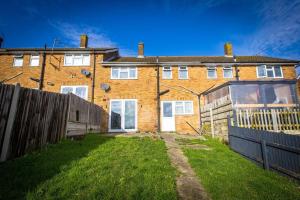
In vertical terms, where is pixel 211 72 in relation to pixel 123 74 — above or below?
above

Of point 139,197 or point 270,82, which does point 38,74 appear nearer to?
point 139,197

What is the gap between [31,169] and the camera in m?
3.90

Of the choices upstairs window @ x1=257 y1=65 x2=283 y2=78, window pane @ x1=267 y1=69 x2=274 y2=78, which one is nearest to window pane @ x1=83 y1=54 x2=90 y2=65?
upstairs window @ x1=257 y1=65 x2=283 y2=78

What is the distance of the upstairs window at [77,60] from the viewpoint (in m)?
15.6

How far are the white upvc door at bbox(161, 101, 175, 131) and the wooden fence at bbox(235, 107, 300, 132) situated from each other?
6.50 m

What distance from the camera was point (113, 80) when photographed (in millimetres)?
15172

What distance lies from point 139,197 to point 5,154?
3887 mm

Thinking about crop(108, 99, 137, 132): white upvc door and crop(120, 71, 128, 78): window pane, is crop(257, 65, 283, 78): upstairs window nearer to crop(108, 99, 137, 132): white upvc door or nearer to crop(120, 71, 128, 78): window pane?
crop(108, 99, 137, 132): white upvc door

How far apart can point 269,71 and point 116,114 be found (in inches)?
586

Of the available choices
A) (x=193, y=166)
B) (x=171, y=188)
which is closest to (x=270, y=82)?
(x=193, y=166)

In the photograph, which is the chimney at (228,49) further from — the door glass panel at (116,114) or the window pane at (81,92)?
the window pane at (81,92)

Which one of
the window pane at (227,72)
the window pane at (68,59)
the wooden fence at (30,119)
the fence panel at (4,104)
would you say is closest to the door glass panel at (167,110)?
the window pane at (227,72)

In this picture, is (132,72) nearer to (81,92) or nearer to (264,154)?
(81,92)

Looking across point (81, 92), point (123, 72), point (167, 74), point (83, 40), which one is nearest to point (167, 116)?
point (167, 74)
